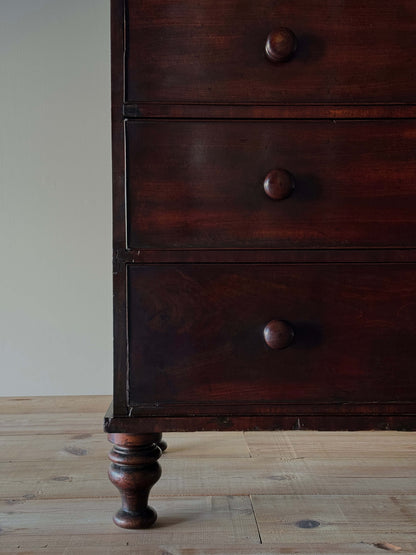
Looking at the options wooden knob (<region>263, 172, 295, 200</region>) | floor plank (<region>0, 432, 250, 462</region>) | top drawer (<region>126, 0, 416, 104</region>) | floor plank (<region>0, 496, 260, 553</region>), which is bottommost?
floor plank (<region>0, 432, 250, 462</region>)

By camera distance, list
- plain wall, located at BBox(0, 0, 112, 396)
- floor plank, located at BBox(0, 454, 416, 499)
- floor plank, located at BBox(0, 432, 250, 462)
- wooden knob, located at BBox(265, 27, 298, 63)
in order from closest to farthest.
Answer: wooden knob, located at BBox(265, 27, 298, 63), floor plank, located at BBox(0, 454, 416, 499), floor plank, located at BBox(0, 432, 250, 462), plain wall, located at BBox(0, 0, 112, 396)

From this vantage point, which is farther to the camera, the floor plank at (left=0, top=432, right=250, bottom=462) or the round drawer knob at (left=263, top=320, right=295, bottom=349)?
the floor plank at (left=0, top=432, right=250, bottom=462)

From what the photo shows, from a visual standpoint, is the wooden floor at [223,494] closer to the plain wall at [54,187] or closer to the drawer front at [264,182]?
the plain wall at [54,187]

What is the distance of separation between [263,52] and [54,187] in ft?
2.86

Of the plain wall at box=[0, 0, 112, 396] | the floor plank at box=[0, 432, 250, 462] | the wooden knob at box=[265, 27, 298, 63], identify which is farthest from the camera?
the plain wall at box=[0, 0, 112, 396]

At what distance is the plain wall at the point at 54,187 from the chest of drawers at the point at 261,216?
764 mm

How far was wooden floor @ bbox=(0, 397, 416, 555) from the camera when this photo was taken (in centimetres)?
88

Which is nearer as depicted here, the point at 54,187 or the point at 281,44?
the point at 281,44

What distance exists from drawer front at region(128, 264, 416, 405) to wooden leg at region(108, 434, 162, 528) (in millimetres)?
64

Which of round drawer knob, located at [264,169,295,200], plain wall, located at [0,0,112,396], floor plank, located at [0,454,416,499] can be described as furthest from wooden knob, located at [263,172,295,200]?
plain wall, located at [0,0,112,396]

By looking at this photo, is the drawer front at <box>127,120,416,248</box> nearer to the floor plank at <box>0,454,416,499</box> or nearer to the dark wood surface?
the dark wood surface

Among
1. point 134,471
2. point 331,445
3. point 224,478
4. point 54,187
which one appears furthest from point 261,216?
point 54,187

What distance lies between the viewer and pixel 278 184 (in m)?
0.84

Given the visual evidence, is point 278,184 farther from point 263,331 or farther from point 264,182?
point 263,331
